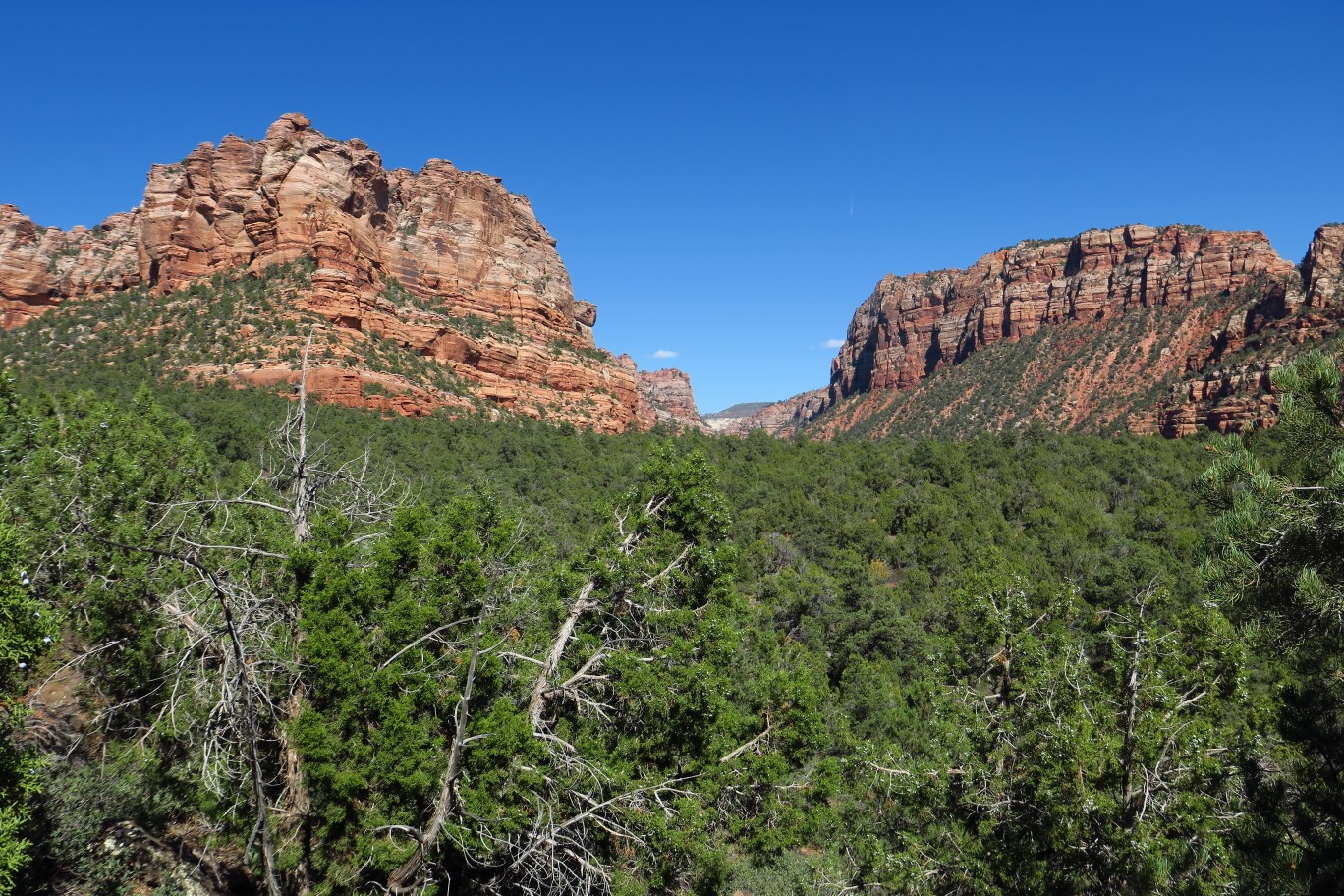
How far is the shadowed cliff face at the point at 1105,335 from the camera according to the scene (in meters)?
70.6

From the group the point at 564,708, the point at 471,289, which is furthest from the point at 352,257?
the point at 564,708

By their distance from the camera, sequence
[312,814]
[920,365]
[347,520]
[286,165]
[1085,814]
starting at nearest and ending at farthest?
[1085,814]
[312,814]
[347,520]
[286,165]
[920,365]

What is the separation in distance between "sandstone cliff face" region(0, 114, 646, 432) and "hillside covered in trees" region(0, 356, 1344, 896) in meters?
43.4

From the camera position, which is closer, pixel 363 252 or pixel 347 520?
pixel 347 520

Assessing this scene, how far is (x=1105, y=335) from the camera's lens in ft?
344

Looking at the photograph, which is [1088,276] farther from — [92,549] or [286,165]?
[92,549]

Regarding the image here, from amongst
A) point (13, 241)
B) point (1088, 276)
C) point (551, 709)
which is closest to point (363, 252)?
point (13, 241)

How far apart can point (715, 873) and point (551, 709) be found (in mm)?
3231

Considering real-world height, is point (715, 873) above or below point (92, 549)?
below

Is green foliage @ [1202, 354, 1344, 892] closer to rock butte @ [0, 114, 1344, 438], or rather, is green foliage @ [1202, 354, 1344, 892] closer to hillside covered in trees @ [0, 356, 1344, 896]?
hillside covered in trees @ [0, 356, 1344, 896]

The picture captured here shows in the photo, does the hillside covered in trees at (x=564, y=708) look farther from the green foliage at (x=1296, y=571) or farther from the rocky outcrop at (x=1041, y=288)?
the rocky outcrop at (x=1041, y=288)

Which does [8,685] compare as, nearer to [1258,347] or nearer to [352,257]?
[352,257]

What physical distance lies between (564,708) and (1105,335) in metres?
122

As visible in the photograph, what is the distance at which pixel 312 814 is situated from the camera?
7.27 metres
